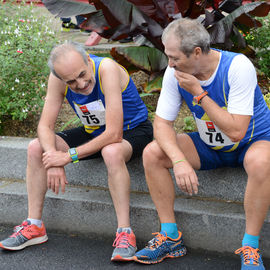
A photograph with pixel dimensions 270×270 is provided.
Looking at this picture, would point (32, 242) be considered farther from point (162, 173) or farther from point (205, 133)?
point (205, 133)

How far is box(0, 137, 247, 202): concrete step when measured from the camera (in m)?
3.72

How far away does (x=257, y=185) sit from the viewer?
3070 mm

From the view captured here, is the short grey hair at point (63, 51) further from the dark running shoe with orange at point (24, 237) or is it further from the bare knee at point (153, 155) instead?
the dark running shoe with orange at point (24, 237)

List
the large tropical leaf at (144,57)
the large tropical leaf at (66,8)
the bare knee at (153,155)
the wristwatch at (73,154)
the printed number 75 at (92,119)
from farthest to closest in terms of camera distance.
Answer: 1. the large tropical leaf at (66,8)
2. the large tropical leaf at (144,57)
3. the printed number 75 at (92,119)
4. the wristwatch at (73,154)
5. the bare knee at (153,155)

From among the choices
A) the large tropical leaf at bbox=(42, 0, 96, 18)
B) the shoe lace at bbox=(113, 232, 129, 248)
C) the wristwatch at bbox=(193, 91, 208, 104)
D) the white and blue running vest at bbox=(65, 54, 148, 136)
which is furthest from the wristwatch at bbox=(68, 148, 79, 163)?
the large tropical leaf at bbox=(42, 0, 96, 18)

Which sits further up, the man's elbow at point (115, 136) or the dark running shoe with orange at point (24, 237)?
the man's elbow at point (115, 136)

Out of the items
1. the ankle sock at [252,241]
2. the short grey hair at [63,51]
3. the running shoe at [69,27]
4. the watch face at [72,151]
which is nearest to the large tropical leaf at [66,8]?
the short grey hair at [63,51]

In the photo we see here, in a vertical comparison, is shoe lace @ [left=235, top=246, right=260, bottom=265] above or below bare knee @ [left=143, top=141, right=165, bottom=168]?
below

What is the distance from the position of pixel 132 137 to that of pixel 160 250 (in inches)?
35.7

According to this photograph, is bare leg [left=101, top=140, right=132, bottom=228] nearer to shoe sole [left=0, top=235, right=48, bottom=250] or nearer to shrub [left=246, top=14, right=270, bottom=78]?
shoe sole [left=0, top=235, right=48, bottom=250]

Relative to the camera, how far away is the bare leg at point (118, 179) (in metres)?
3.55

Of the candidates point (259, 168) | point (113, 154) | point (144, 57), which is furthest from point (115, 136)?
point (144, 57)

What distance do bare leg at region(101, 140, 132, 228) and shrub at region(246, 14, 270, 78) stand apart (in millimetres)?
2532

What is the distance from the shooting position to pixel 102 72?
373 cm
